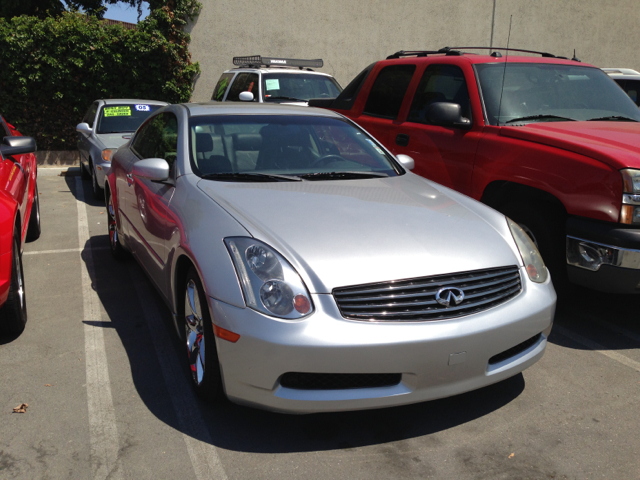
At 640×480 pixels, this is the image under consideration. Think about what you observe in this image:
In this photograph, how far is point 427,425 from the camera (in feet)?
10.3

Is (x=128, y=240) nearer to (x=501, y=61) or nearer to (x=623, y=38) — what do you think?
(x=501, y=61)

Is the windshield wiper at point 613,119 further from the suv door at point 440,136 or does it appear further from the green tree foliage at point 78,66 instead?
the green tree foliage at point 78,66

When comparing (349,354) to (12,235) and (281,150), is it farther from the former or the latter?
(12,235)

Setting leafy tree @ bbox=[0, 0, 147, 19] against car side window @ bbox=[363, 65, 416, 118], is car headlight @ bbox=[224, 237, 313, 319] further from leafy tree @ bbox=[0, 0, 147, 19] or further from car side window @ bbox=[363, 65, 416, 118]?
leafy tree @ bbox=[0, 0, 147, 19]

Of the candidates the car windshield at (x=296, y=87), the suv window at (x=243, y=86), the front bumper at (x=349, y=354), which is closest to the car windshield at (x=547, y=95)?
the front bumper at (x=349, y=354)

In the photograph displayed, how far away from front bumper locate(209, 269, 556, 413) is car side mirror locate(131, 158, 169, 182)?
1.36 m

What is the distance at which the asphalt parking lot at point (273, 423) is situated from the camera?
109 inches

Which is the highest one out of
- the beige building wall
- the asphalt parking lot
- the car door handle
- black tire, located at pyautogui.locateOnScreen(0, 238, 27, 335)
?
the beige building wall

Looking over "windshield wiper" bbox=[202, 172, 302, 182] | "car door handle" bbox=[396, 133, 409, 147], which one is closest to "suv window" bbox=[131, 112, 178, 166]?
"windshield wiper" bbox=[202, 172, 302, 182]

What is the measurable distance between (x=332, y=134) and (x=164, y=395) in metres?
2.26

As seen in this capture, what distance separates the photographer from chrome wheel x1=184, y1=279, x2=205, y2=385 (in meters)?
3.18

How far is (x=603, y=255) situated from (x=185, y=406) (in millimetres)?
2800

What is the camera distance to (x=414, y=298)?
2850 mm

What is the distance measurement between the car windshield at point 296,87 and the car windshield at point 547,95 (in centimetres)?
Answer: 500
